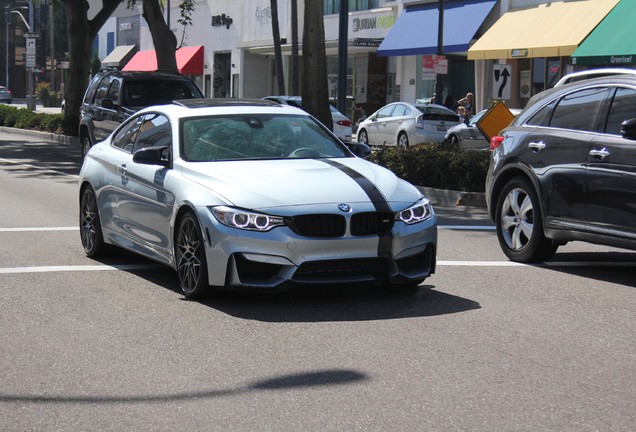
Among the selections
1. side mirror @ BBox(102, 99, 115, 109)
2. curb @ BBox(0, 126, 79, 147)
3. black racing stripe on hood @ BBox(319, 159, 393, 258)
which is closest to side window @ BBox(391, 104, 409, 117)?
curb @ BBox(0, 126, 79, 147)

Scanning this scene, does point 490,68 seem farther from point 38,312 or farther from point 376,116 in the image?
point 38,312

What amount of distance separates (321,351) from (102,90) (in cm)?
1674

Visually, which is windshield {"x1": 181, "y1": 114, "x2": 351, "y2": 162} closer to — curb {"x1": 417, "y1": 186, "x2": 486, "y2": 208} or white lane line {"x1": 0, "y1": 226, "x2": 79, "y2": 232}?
white lane line {"x1": 0, "y1": 226, "x2": 79, "y2": 232}

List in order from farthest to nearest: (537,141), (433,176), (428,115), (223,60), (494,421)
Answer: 1. (223,60)
2. (428,115)
3. (433,176)
4. (537,141)
5. (494,421)

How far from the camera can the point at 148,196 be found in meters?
9.33

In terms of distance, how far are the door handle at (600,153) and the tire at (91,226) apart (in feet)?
14.3

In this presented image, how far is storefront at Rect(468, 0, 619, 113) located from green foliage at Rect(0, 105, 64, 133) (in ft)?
44.8

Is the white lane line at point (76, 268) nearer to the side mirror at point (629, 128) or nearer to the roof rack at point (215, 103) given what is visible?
the roof rack at point (215, 103)

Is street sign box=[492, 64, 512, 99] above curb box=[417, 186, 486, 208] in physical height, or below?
above

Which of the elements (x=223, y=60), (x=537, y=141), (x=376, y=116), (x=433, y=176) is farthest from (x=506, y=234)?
(x=223, y=60)

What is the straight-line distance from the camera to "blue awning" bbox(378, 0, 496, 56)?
39.6 metres

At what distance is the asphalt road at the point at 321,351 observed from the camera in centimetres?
553

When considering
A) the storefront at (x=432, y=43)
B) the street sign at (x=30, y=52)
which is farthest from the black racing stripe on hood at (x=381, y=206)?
the street sign at (x=30, y=52)

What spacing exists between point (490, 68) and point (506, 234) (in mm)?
30176
